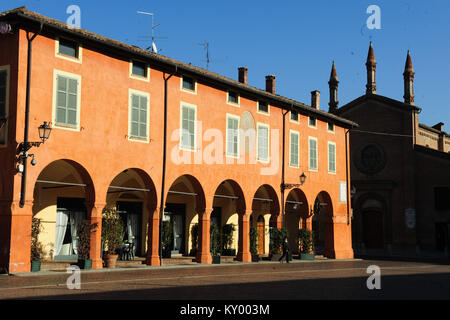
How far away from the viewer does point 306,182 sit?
30.4 meters

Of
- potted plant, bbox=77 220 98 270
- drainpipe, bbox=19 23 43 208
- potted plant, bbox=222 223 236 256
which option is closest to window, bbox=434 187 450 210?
potted plant, bbox=222 223 236 256

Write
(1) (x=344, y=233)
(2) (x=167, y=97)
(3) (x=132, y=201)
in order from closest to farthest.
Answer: (2) (x=167, y=97), (3) (x=132, y=201), (1) (x=344, y=233)

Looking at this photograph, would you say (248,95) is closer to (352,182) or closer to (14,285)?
(14,285)

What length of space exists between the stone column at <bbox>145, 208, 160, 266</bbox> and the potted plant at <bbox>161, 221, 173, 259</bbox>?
96.6 inches

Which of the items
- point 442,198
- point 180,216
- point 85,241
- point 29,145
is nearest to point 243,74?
point 180,216

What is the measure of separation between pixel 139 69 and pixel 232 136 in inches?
235

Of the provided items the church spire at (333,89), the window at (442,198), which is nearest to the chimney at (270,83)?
the window at (442,198)

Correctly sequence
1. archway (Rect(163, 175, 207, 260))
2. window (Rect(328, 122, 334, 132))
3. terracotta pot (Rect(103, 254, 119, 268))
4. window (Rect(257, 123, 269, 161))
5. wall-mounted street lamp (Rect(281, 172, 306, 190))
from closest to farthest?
terracotta pot (Rect(103, 254, 119, 268)) < window (Rect(257, 123, 269, 161)) < archway (Rect(163, 175, 207, 260)) < wall-mounted street lamp (Rect(281, 172, 306, 190)) < window (Rect(328, 122, 334, 132))

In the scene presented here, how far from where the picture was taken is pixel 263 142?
2752cm

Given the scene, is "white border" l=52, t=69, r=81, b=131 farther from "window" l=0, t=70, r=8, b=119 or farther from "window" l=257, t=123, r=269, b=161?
"window" l=257, t=123, r=269, b=161

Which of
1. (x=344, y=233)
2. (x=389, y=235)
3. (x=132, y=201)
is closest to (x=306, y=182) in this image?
(x=344, y=233)

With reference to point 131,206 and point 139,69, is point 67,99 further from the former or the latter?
point 131,206

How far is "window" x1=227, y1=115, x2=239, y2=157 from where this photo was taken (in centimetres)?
2553

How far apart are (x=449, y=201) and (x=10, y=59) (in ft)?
113
